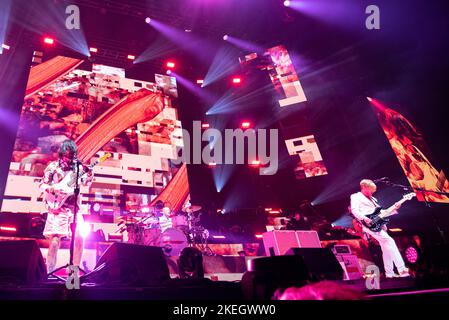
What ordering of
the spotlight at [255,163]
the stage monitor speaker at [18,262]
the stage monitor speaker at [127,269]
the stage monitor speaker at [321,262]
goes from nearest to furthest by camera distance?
1. the stage monitor speaker at [18,262]
2. the stage monitor speaker at [127,269]
3. the stage monitor speaker at [321,262]
4. the spotlight at [255,163]

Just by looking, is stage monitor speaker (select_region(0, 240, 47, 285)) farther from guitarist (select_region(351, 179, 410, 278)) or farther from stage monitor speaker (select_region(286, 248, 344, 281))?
guitarist (select_region(351, 179, 410, 278))

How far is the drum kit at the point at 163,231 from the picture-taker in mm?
6656

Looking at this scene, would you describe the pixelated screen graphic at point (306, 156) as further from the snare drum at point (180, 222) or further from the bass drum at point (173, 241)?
the bass drum at point (173, 241)

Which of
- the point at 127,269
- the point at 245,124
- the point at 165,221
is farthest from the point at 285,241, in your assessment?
the point at 245,124

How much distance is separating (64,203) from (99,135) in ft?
12.3

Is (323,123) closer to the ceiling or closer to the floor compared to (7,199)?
closer to the ceiling

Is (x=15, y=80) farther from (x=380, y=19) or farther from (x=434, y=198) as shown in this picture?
(x=434, y=198)

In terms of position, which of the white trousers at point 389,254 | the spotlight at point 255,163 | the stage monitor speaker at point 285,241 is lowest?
the white trousers at point 389,254

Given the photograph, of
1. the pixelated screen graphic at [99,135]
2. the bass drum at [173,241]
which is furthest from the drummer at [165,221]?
the pixelated screen graphic at [99,135]

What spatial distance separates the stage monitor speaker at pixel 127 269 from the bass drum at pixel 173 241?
3574mm

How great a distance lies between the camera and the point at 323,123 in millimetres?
10492
